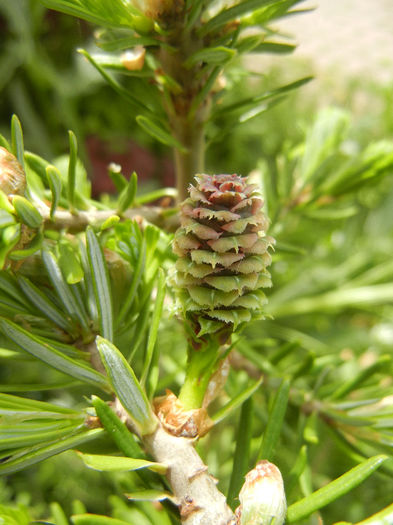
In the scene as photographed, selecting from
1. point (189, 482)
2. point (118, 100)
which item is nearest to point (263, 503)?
point (189, 482)

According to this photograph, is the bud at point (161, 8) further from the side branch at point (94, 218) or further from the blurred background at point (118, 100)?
the blurred background at point (118, 100)

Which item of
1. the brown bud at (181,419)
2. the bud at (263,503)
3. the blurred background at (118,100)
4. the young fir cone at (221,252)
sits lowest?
the bud at (263,503)

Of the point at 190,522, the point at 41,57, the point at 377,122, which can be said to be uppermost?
the point at 41,57

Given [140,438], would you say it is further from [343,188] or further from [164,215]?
[343,188]

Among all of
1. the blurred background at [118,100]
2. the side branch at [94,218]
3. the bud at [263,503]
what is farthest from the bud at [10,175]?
the blurred background at [118,100]

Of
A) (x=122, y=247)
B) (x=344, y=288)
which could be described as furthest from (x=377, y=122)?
(x=122, y=247)

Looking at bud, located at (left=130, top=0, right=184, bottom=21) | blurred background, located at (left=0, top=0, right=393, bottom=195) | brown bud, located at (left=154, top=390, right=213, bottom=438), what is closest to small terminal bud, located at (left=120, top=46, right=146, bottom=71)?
bud, located at (left=130, top=0, right=184, bottom=21)

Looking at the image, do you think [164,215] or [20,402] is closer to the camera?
[20,402]
